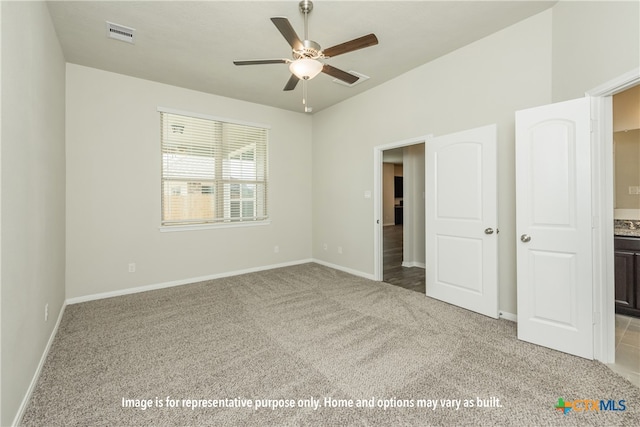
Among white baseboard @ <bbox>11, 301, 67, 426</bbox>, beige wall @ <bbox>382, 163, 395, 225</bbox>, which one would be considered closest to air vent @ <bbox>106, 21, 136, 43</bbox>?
white baseboard @ <bbox>11, 301, 67, 426</bbox>

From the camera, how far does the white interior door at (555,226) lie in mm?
2199

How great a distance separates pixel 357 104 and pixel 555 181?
311 centimetres

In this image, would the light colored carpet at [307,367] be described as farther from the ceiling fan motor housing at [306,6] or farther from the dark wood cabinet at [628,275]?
the ceiling fan motor housing at [306,6]

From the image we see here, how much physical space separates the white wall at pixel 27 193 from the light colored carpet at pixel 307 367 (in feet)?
1.15

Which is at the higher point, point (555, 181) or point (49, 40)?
point (49, 40)

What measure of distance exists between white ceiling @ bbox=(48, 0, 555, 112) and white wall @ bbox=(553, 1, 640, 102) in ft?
1.19

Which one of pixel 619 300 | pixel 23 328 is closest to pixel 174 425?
pixel 23 328

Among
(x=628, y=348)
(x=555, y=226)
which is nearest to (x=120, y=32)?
(x=555, y=226)

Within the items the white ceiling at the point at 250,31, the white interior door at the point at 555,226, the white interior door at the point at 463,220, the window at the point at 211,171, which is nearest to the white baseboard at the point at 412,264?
the white interior door at the point at 463,220

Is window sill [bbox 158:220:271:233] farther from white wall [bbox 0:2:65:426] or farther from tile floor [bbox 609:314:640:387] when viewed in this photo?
tile floor [bbox 609:314:640:387]

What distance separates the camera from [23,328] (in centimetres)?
175

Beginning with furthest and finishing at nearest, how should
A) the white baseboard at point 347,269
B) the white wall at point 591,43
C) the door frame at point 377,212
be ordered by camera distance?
the white baseboard at point 347,269, the door frame at point 377,212, the white wall at point 591,43

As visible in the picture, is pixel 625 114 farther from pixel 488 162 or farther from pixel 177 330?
pixel 177 330

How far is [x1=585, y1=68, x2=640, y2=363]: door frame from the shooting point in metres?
2.15
